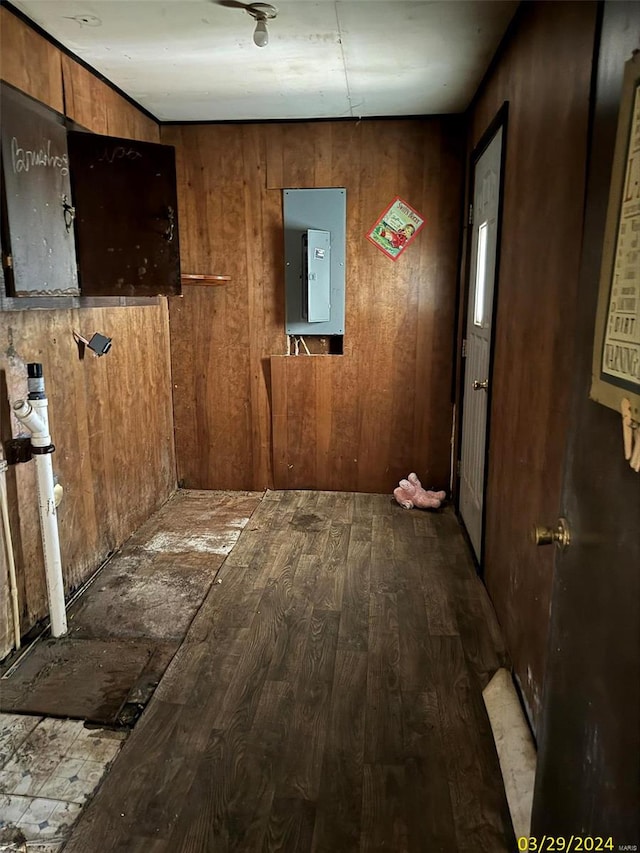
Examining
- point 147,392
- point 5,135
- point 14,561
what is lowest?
point 14,561

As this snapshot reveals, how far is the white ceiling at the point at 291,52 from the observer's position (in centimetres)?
216

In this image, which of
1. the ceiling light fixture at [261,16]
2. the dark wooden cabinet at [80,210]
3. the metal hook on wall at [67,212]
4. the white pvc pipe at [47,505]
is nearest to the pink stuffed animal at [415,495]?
the dark wooden cabinet at [80,210]

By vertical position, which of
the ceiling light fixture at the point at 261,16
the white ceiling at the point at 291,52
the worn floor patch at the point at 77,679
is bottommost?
the worn floor patch at the point at 77,679

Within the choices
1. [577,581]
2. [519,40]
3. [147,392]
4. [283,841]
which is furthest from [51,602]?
[519,40]

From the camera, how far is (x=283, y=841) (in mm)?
1472

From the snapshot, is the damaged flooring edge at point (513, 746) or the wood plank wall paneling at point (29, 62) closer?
the damaged flooring edge at point (513, 746)

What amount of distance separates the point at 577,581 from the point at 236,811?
1.16m

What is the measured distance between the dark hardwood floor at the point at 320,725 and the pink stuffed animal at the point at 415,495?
28.7 inches

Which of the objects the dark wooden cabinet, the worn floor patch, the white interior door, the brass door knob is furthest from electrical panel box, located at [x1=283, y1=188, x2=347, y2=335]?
the brass door knob

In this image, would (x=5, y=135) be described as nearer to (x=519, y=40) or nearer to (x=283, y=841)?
(x=519, y=40)

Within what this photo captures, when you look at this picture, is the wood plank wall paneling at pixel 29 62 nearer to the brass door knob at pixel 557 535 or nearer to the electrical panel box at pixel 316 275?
the electrical panel box at pixel 316 275

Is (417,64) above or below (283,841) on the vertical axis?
above
